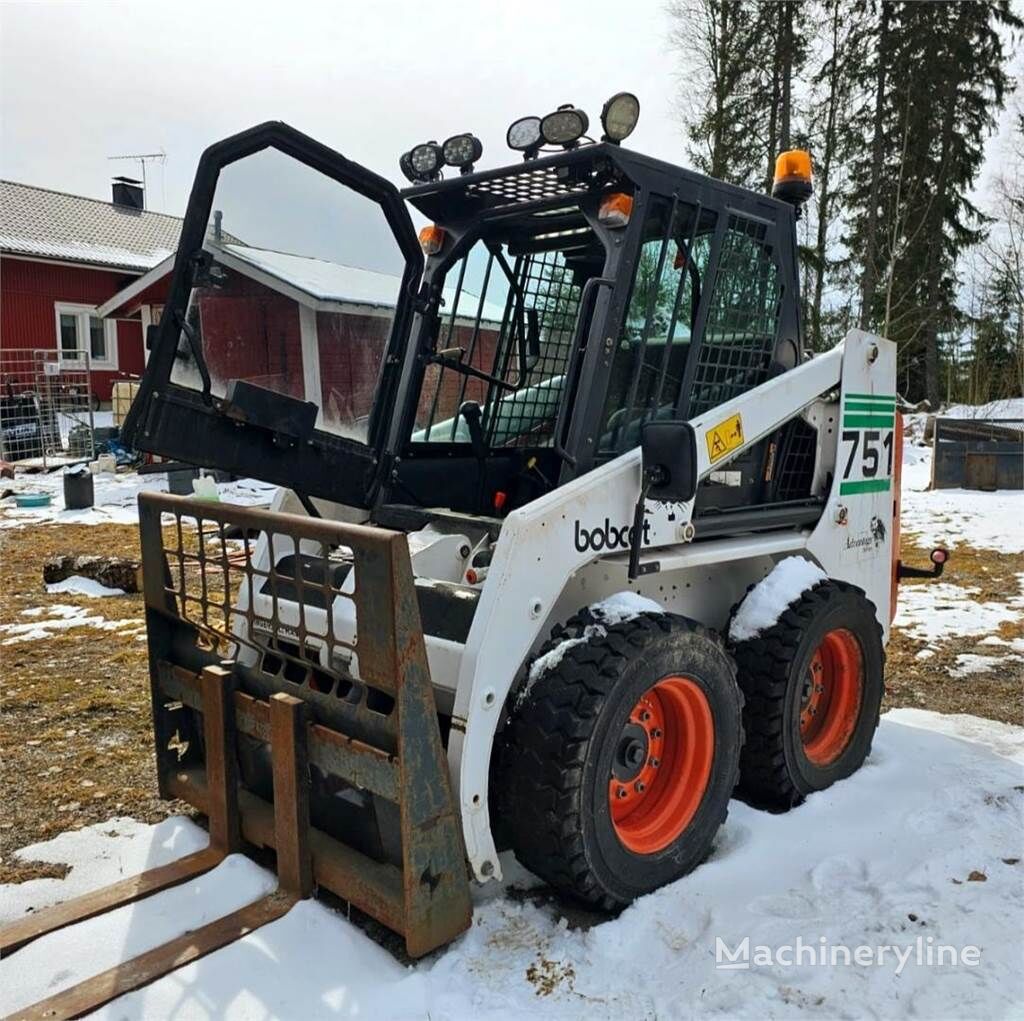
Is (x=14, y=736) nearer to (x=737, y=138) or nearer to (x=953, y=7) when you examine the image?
(x=737, y=138)

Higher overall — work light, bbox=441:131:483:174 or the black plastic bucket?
work light, bbox=441:131:483:174

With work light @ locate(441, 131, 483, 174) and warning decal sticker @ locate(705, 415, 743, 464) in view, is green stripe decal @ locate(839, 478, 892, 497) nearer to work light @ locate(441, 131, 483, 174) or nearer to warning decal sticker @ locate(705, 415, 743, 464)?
warning decal sticker @ locate(705, 415, 743, 464)

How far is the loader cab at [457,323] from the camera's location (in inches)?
114

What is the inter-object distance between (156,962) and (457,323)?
8.54 ft

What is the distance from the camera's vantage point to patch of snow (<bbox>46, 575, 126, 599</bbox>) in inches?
282

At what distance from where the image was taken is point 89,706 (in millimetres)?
4648

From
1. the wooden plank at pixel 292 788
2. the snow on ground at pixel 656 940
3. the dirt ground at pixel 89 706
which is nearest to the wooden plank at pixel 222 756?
the snow on ground at pixel 656 940

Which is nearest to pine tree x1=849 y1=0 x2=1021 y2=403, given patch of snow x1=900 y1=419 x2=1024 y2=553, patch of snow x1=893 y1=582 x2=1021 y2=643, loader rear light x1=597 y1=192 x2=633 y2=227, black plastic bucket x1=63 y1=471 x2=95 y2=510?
patch of snow x1=900 y1=419 x2=1024 y2=553

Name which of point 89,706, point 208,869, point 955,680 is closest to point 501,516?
point 208,869

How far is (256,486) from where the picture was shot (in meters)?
13.0

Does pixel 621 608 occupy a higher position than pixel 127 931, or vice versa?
pixel 621 608

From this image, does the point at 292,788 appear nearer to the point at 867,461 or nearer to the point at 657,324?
the point at 657,324

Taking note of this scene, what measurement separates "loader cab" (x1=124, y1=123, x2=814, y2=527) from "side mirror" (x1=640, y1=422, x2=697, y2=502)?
287 millimetres

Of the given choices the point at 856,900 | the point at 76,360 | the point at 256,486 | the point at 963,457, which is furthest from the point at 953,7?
the point at 856,900
